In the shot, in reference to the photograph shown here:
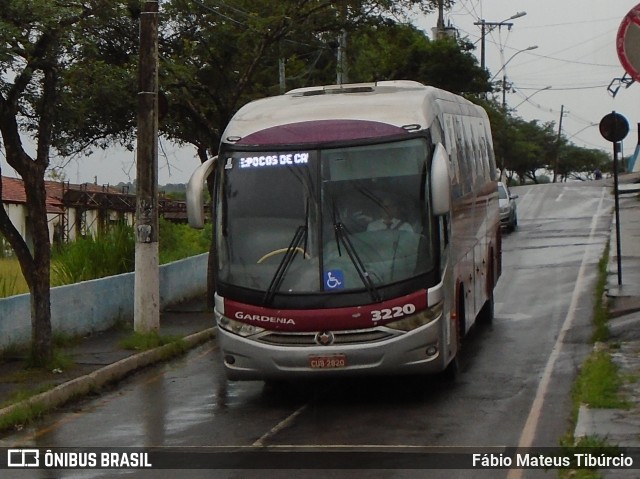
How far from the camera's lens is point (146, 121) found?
16781mm

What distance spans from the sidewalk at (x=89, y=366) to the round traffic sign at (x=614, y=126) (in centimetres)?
762

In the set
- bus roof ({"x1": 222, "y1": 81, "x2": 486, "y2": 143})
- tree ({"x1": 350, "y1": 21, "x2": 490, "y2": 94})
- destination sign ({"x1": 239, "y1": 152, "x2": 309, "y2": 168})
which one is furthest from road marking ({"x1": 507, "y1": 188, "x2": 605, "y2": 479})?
tree ({"x1": 350, "y1": 21, "x2": 490, "y2": 94})

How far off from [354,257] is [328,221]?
49 centimetres

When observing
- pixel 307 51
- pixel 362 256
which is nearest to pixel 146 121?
pixel 362 256

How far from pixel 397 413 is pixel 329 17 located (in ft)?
35.4

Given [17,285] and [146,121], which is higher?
[146,121]

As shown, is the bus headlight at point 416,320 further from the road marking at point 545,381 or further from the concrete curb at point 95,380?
the concrete curb at point 95,380

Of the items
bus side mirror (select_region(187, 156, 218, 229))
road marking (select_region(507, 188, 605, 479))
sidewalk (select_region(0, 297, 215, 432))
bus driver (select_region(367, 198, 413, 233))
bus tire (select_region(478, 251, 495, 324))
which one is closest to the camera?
road marking (select_region(507, 188, 605, 479))

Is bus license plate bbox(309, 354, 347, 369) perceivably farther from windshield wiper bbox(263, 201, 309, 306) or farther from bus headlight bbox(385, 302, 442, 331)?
windshield wiper bbox(263, 201, 309, 306)

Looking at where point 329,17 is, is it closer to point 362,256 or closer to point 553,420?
point 362,256

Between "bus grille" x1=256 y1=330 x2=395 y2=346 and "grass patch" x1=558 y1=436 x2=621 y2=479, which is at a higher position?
"bus grille" x1=256 y1=330 x2=395 y2=346

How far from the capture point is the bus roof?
1205cm

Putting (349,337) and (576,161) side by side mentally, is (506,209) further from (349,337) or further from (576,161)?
(576,161)

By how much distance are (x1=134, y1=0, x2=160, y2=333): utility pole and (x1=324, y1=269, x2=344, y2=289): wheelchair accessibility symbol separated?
19.5 feet
